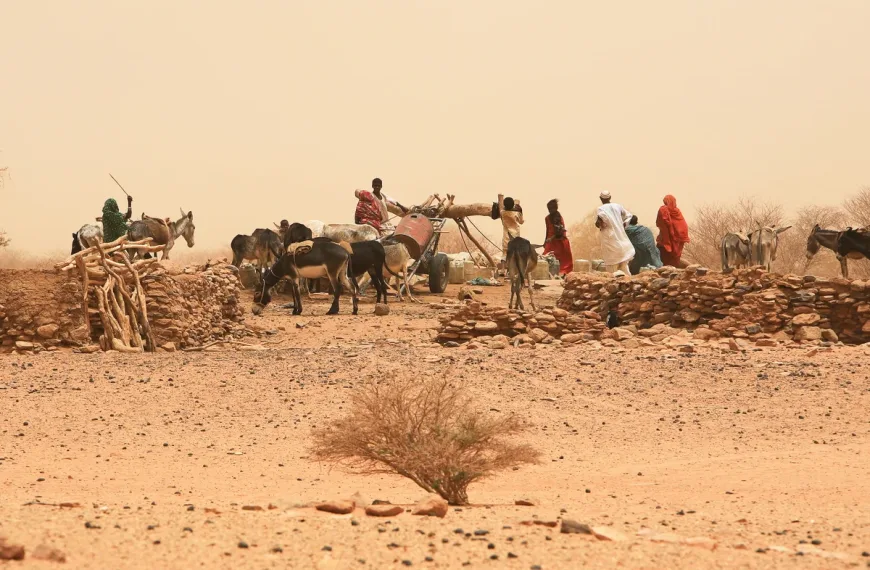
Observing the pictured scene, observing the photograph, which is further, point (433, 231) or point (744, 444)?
point (433, 231)

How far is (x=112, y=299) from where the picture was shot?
14.3 m

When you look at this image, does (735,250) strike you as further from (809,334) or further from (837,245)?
(809,334)

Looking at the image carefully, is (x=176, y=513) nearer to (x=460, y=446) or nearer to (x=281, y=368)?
(x=460, y=446)

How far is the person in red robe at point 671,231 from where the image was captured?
22031 mm

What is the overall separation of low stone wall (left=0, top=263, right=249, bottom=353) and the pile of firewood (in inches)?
4.6

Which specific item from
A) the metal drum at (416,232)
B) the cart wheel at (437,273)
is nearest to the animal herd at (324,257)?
the metal drum at (416,232)

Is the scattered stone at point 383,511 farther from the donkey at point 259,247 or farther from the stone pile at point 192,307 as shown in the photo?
the donkey at point 259,247

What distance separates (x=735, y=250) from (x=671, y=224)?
Result: 53.6 inches

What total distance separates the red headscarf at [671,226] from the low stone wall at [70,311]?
386 inches

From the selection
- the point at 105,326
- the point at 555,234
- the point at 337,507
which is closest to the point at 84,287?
the point at 105,326

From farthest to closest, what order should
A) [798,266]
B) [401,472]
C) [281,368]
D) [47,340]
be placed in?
[798,266], [47,340], [281,368], [401,472]

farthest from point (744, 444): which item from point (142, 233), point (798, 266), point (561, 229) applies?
point (798, 266)

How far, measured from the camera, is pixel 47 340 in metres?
14.1

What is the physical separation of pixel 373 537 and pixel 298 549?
0.39 meters
